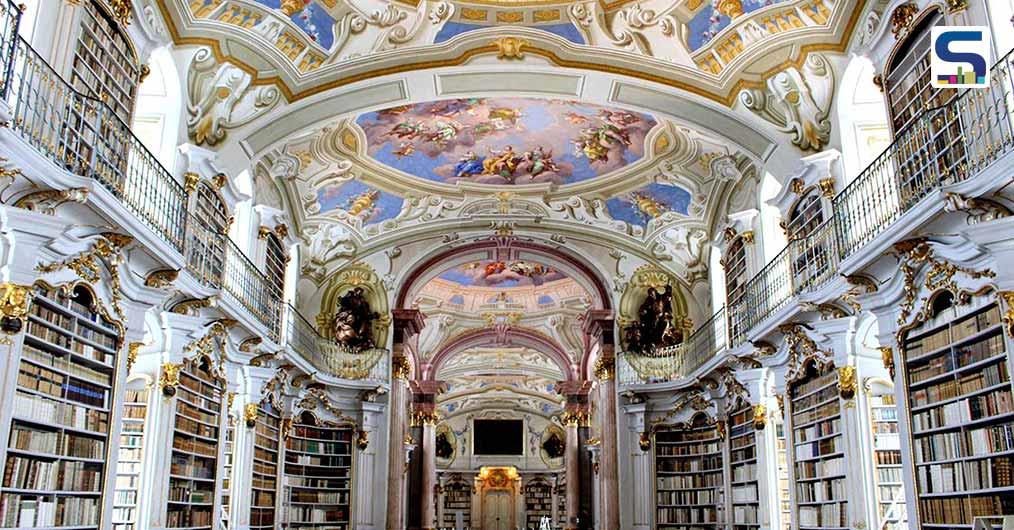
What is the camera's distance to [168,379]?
9148mm

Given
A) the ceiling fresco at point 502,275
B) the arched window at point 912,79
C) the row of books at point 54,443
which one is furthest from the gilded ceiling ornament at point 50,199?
the ceiling fresco at point 502,275

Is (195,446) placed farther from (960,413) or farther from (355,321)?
(960,413)

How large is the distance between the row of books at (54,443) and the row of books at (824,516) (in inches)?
283

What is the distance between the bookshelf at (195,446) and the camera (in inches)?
373

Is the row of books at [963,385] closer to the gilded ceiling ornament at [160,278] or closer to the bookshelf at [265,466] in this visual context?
the gilded ceiling ornament at [160,278]

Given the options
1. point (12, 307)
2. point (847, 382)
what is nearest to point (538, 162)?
point (847, 382)

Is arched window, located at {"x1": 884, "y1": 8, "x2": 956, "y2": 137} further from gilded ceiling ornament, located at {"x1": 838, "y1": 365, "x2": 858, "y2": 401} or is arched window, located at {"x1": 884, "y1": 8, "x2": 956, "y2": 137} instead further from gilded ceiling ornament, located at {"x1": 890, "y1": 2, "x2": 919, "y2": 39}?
gilded ceiling ornament, located at {"x1": 838, "y1": 365, "x2": 858, "y2": 401}

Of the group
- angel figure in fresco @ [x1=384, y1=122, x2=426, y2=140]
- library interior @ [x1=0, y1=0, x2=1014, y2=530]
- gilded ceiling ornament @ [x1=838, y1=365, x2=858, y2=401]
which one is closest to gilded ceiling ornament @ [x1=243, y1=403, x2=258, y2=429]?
library interior @ [x1=0, y1=0, x2=1014, y2=530]

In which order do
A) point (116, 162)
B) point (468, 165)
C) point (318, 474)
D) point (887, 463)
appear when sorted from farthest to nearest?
point (318, 474), point (468, 165), point (887, 463), point (116, 162)

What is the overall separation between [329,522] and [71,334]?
28.4 feet

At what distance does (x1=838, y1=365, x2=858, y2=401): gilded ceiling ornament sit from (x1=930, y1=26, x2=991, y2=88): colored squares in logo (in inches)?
161

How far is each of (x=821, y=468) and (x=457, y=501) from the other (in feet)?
88.4

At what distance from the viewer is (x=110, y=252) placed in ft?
24.3

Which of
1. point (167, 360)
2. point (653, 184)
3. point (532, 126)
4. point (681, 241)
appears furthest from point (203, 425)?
point (681, 241)
